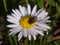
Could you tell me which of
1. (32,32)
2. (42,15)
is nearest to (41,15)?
(42,15)

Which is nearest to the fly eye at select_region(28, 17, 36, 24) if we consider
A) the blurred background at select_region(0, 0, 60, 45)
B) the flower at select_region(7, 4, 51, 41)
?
the flower at select_region(7, 4, 51, 41)

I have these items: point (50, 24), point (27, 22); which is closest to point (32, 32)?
point (27, 22)

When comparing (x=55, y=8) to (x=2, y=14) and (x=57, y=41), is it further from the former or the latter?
(x=2, y=14)

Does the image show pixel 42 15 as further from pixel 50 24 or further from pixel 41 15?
pixel 50 24

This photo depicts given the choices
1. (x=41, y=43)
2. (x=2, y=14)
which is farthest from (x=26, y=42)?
(x=2, y=14)

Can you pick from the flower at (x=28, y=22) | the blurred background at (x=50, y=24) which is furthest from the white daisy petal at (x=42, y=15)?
the blurred background at (x=50, y=24)

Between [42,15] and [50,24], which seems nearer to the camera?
[42,15]
